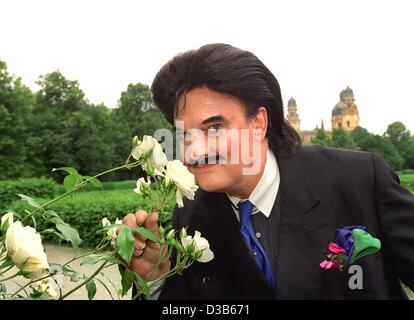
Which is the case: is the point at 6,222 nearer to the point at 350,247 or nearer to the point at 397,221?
the point at 350,247

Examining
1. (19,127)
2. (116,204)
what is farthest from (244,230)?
(19,127)

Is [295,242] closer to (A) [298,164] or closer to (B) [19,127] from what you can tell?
(A) [298,164]

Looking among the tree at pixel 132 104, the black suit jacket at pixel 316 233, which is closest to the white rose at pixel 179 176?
the black suit jacket at pixel 316 233

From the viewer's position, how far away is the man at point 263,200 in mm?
1753

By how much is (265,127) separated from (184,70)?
0.43 metres

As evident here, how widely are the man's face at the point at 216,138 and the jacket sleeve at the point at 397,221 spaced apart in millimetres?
545

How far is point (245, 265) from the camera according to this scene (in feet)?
6.01

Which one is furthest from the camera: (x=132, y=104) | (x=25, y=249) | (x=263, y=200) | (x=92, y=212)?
(x=132, y=104)

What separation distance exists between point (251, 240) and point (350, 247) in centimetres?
45

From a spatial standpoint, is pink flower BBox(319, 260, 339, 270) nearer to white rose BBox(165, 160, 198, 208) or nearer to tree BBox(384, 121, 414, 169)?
white rose BBox(165, 160, 198, 208)

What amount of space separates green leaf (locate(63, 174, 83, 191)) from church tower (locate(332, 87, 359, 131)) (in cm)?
9889

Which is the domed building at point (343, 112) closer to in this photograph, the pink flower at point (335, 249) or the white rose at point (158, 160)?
the pink flower at point (335, 249)

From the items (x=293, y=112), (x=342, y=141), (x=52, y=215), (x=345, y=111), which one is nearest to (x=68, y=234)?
(x=52, y=215)

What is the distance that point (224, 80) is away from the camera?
1833 mm
